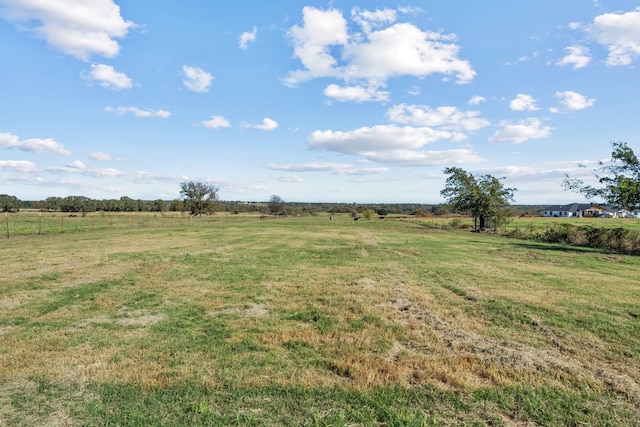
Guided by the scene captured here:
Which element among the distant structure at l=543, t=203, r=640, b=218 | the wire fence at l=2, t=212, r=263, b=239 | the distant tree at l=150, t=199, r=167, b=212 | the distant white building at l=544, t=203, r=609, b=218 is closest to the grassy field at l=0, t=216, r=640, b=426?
the wire fence at l=2, t=212, r=263, b=239

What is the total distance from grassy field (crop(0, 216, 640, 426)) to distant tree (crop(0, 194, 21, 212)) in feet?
283

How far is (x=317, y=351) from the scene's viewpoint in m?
5.31

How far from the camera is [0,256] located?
15586mm

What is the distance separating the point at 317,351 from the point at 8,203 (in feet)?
317

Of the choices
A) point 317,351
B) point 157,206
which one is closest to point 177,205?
point 157,206

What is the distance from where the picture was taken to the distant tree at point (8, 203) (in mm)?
74625

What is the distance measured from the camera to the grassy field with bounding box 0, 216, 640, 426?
375cm

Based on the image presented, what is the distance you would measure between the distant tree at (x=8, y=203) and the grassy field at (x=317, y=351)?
86.3 m

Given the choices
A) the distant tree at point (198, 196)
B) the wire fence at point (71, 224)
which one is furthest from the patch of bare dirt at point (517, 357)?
the distant tree at point (198, 196)

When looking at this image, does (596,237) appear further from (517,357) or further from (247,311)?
(247,311)

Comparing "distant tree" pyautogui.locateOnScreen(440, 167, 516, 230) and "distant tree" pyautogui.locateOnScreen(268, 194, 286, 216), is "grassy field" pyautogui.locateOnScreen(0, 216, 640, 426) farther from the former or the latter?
"distant tree" pyautogui.locateOnScreen(268, 194, 286, 216)

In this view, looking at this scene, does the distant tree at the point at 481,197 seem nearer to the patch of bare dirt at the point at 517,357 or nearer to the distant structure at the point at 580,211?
the patch of bare dirt at the point at 517,357

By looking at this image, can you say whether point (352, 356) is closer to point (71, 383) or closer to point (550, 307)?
point (71, 383)

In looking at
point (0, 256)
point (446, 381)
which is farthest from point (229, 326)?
point (0, 256)
